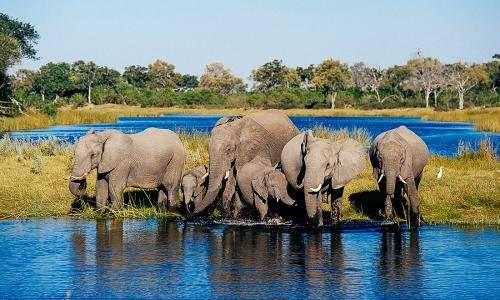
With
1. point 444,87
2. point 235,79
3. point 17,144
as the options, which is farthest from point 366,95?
point 17,144

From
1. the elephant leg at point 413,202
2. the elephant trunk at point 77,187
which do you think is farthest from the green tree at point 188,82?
the elephant leg at point 413,202

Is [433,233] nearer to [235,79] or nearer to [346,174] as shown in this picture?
[346,174]

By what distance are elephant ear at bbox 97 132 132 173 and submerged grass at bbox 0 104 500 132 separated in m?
32.2

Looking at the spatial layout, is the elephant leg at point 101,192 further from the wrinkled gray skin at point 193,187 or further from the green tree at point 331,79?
the green tree at point 331,79

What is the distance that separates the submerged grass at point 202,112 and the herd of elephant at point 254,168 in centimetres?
3183

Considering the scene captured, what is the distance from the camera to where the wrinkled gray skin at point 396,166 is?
16.6 metres

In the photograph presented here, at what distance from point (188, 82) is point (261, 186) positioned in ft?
493

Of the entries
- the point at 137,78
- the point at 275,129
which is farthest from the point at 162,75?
the point at 275,129

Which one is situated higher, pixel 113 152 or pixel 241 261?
pixel 113 152

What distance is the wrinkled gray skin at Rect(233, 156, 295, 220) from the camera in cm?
1695

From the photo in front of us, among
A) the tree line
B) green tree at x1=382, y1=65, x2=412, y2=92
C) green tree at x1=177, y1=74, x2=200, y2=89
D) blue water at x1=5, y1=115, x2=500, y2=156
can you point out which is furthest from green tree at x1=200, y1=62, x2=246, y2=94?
blue water at x1=5, y1=115, x2=500, y2=156

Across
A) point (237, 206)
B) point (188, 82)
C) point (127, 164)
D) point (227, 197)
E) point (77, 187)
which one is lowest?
point (237, 206)

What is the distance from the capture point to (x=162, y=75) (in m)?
154

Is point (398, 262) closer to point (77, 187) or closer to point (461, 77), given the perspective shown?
Result: point (77, 187)
